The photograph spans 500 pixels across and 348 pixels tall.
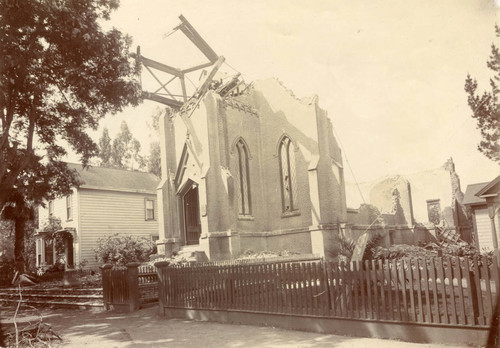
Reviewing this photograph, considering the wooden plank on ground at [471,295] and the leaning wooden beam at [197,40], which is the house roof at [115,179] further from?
the wooden plank on ground at [471,295]

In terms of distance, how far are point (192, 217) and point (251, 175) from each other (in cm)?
412

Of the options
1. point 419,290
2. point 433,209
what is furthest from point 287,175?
point 433,209

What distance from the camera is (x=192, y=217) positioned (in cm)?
2308

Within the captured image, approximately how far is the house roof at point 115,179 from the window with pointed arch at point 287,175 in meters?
15.1

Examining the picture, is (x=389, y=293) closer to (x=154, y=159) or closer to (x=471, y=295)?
(x=471, y=295)

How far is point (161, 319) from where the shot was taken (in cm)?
1098

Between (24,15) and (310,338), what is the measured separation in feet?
37.0

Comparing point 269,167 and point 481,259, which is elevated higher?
point 269,167

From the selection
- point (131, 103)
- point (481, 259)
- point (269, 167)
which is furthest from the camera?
point (269, 167)

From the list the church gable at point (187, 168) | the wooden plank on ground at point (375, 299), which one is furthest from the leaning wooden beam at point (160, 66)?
the wooden plank on ground at point (375, 299)

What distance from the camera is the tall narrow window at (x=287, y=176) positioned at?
2250 centimetres

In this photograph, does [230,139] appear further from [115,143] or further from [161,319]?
[115,143]

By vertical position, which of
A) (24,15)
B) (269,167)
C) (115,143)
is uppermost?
(115,143)

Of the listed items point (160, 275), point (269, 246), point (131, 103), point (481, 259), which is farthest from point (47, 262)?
point (481, 259)
